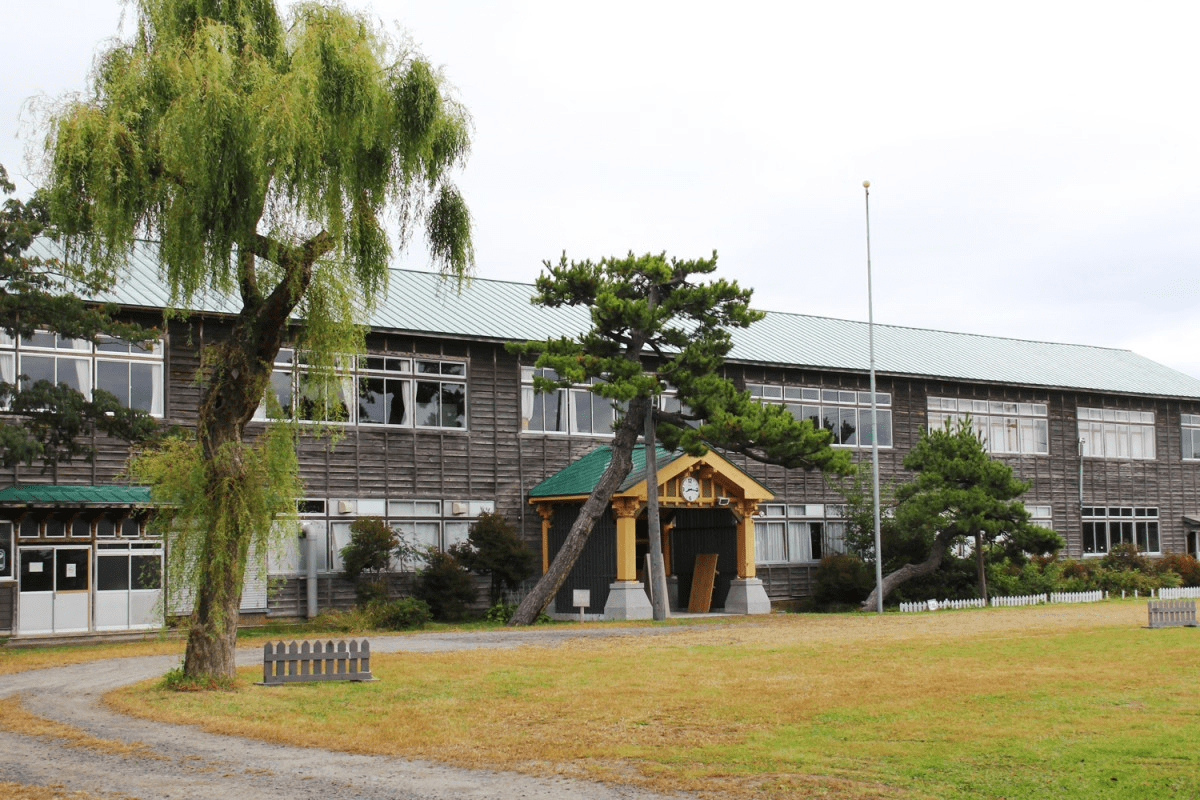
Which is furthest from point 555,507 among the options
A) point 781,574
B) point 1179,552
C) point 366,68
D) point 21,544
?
point 1179,552

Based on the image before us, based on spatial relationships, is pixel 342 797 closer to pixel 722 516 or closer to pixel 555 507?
pixel 555 507

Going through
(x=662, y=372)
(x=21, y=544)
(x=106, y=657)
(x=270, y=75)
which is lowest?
(x=106, y=657)

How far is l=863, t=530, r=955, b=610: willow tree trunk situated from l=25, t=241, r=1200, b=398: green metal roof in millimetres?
6304

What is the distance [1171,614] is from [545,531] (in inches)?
579

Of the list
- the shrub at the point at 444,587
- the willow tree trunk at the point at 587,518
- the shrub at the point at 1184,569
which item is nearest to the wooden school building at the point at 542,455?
the willow tree trunk at the point at 587,518

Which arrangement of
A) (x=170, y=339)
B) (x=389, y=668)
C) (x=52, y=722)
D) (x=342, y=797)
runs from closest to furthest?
(x=342, y=797)
(x=52, y=722)
(x=389, y=668)
(x=170, y=339)

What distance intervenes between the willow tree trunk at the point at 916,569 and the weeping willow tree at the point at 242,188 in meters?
21.5

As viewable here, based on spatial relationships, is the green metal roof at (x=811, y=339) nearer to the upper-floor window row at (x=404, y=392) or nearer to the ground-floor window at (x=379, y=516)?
the upper-floor window row at (x=404, y=392)

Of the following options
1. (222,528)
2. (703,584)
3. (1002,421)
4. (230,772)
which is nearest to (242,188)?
(222,528)

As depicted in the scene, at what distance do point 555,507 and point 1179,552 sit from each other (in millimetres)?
26500

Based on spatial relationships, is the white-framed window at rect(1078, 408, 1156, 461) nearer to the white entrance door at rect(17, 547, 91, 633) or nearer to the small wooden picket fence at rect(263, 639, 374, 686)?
the white entrance door at rect(17, 547, 91, 633)

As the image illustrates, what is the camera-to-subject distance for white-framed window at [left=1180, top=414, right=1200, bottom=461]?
48.2 m

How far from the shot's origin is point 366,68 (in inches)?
645

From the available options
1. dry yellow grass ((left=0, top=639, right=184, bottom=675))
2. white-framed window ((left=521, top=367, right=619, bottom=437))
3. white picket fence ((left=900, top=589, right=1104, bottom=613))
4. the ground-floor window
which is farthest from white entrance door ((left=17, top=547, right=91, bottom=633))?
white picket fence ((left=900, top=589, right=1104, bottom=613))
